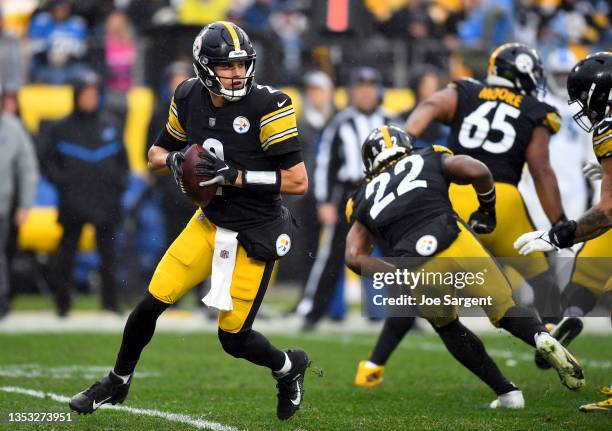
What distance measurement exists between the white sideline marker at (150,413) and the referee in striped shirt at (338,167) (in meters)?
3.78

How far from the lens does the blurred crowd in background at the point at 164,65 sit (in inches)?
412

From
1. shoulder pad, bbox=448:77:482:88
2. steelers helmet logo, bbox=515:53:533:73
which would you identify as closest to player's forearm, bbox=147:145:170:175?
shoulder pad, bbox=448:77:482:88

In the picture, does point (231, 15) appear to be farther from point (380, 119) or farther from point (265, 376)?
point (265, 376)

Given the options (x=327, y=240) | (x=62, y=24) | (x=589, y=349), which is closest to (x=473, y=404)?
(x=589, y=349)

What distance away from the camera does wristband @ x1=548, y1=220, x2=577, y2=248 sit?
549 centimetres

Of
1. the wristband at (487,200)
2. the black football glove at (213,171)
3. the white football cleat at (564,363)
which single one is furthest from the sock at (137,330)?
the white football cleat at (564,363)

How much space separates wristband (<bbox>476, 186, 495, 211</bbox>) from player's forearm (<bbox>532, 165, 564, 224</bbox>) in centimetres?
69

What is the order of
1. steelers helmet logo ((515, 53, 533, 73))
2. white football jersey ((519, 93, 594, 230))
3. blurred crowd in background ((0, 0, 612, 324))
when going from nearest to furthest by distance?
steelers helmet logo ((515, 53, 533, 73)), white football jersey ((519, 93, 594, 230)), blurred crowd in background ((0, 0, 612, 324))

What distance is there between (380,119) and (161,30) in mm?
3213

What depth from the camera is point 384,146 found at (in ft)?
19.8

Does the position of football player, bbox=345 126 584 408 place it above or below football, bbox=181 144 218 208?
below

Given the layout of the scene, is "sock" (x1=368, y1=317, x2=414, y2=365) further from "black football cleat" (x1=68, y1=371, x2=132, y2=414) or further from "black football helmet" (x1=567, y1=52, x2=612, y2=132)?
"black football cleat" (x1=68, y1=371, x2=132, y2=414)

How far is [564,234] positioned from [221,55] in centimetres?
182

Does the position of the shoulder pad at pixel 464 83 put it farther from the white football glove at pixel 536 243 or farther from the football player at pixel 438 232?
the white football glove at pixel 536 243
